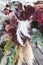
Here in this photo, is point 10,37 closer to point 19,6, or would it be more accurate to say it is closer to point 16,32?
point 16,32

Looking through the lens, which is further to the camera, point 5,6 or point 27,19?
point 5,6

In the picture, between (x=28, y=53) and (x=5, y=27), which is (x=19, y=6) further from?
(x=28, y=53)

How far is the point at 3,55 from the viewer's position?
2.48 feet

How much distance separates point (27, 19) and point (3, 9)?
17 centimetres

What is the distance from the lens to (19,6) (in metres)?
0.76

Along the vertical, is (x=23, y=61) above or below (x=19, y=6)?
below

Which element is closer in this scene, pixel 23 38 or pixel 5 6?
pixel 23 38

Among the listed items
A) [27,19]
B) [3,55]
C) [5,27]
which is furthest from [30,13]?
[3,55]

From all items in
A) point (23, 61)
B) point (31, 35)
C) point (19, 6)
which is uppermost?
point (19, 6)

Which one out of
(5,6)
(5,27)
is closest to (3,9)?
(5,6)

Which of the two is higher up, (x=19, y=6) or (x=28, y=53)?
(x=19, y=6)

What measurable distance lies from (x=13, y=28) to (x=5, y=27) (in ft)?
0.15

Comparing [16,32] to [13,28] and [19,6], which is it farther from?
[19,6]

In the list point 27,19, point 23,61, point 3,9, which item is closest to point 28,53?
point 23,61
